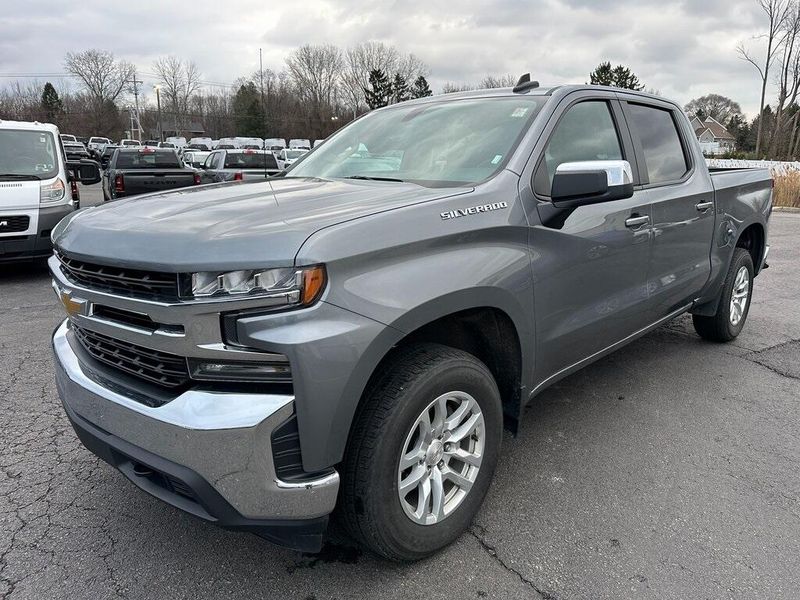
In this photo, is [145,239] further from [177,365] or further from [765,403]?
[765,403]

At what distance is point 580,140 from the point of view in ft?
10.6

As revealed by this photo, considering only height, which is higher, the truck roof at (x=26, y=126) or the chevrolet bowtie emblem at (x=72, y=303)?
the truck roof at (x=26, y=126)

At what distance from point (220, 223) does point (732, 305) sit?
4.44 m

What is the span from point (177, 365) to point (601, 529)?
191cm

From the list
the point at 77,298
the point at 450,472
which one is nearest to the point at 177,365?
the point at 77,298

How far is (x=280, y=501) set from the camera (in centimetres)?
192

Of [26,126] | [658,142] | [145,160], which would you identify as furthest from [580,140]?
[145,160]

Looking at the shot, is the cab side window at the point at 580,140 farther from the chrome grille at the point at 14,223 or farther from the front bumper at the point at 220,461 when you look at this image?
the chrome grille at the point at 14,223

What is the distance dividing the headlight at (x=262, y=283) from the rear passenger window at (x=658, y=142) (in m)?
2.67

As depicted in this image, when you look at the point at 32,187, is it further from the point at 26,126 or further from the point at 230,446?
the point at 230,446

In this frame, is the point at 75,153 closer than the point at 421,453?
No

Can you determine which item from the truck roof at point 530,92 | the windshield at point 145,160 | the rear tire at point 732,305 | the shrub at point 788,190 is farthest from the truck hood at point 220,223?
the shrub at point 788,190

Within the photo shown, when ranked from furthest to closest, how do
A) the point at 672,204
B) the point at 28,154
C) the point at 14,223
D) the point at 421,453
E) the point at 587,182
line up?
the point at 28,154, the point at 14,223, the point at 672,204, the point at 587,182, the point at 421,453

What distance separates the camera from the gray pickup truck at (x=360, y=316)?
1.88 metres
